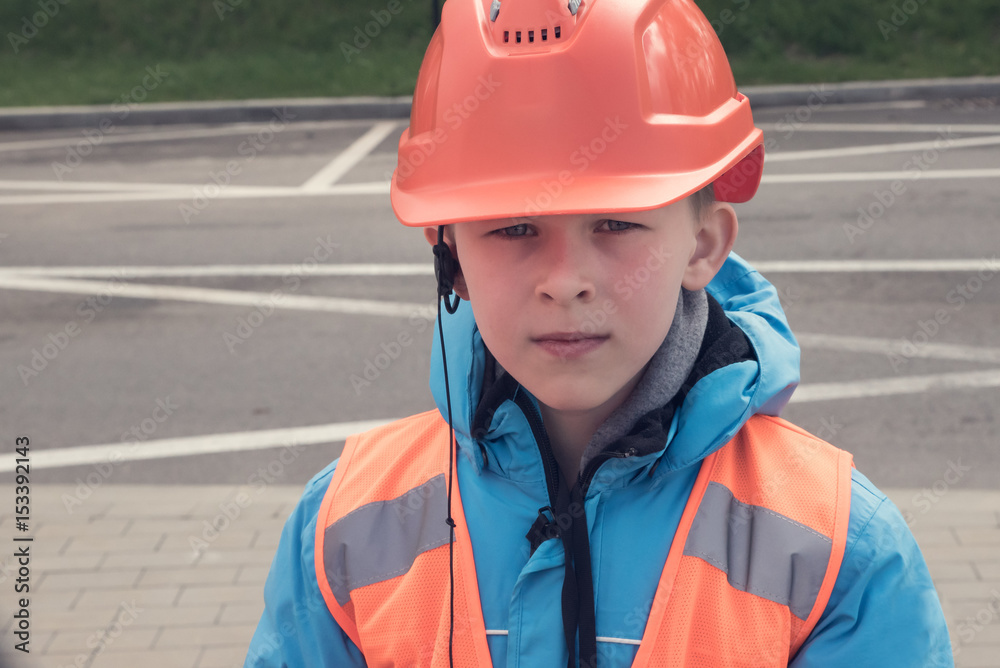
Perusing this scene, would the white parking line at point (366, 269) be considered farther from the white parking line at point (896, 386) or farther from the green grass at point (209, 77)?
the green grass at point (209, 77)

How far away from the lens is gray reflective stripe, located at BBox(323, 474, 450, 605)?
72.1 inches

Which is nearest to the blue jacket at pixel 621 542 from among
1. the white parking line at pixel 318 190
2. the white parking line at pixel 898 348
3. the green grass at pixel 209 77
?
the white parking line at pixel 898 348

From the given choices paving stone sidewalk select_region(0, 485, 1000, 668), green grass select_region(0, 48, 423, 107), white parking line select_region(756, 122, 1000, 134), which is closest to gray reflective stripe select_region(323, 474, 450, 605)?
paving stone sidewalk select_region(0, 485, 1000, 668)

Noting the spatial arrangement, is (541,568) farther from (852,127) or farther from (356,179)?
(852,127)

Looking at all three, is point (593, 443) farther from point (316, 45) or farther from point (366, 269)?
point (316, 45)

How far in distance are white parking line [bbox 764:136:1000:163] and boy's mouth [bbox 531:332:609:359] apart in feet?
34.3

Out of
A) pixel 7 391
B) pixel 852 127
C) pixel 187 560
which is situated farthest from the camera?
pixel 852 127

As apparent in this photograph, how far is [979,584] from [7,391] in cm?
554

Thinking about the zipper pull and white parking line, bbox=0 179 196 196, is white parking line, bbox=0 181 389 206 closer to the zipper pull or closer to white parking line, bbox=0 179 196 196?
white parking line, bbox=0 179 196 196

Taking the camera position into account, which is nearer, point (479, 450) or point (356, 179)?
point (479, 450)

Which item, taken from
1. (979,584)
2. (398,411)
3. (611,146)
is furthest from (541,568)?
(398,411)

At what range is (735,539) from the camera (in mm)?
1735

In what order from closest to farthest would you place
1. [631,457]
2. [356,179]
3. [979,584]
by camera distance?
[631,457]
[979,584]
[356,179]

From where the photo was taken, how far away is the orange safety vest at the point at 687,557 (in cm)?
167
